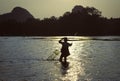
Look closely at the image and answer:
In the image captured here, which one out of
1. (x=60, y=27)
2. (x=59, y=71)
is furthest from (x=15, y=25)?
(x=59, y=71)

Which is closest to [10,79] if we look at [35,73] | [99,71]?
[35,73]

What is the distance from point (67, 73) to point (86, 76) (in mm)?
1442

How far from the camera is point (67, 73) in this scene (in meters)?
21.2

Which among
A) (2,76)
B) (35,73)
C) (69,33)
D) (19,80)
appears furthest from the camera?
(69,33)

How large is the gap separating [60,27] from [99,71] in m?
149

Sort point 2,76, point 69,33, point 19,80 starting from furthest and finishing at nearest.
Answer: point 69,33 < point 2,76 < point 19,80

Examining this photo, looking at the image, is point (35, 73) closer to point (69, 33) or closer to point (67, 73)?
point (67, 73)

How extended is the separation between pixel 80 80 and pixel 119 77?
2.21 meters

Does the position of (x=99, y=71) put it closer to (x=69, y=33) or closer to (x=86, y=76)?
(x=86, y=76)

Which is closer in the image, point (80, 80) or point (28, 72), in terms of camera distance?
point (80, 80)

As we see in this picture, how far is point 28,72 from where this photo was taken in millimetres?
21797

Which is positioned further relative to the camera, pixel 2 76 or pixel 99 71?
pixel 99 71

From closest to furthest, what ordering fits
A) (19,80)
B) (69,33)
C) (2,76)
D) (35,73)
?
(19,80) → (2,76) → (35,73) → (69,33)

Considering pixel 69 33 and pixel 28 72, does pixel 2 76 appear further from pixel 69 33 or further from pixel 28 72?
pixel 69 33
